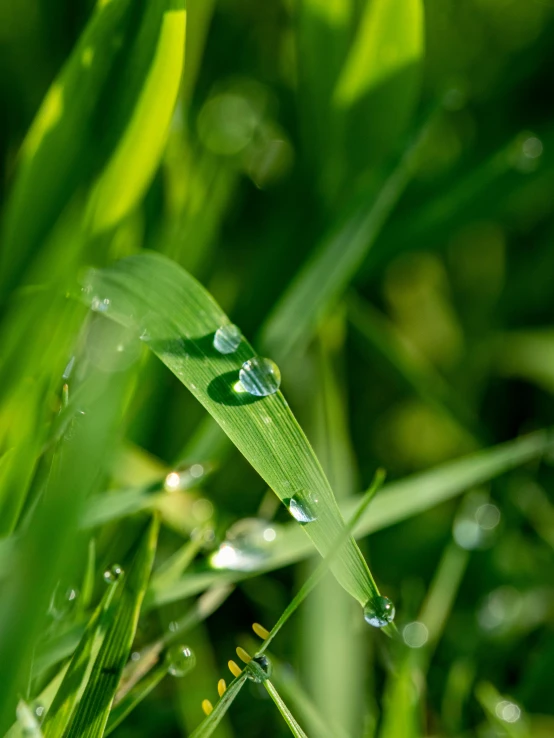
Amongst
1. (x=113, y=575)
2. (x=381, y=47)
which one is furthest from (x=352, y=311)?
(x=113, y=575)

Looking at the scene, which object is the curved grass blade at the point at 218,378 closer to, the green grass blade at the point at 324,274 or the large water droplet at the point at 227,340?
the large water droplet at the point at 227,340

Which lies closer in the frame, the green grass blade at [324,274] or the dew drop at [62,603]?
the dew drop at [62,603]

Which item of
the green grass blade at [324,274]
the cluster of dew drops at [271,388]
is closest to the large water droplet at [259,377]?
the cluster of dew drops at [271,388]

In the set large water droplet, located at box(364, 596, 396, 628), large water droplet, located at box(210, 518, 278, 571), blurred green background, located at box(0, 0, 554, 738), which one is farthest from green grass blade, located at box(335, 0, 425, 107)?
large water droplet, located at box(364, 596, 396, 628)

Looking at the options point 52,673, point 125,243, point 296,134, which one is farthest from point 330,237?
A: point 52,673

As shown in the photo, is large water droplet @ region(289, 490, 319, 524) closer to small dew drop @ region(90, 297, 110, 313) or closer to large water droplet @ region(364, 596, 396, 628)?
large water droplet @ region(364, 596, 396, 628)
